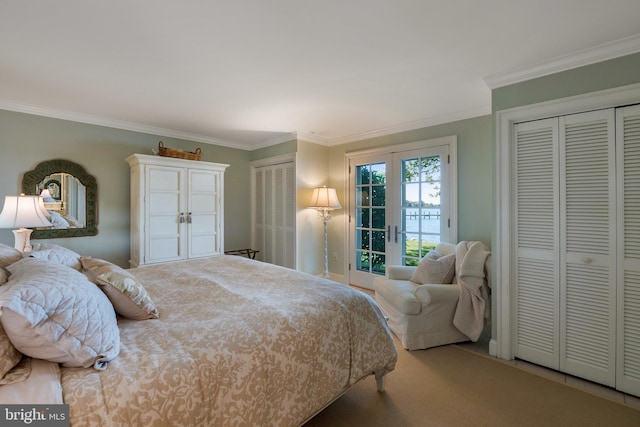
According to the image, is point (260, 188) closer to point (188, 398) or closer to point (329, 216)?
point (329, 216)

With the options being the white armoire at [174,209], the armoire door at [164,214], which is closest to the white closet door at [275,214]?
the white armoire at [174,209]

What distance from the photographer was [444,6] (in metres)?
1.58

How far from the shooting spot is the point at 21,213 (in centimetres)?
229

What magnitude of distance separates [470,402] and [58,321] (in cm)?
224

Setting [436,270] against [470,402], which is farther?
[436,270]

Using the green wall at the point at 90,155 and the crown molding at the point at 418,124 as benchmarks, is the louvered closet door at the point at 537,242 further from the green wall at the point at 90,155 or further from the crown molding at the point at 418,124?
the green wall at the point at 90,155

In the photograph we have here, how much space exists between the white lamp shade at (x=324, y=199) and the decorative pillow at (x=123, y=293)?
114 inches

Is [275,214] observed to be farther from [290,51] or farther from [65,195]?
[290,51]

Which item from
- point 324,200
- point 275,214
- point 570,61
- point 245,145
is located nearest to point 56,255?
point 324,200

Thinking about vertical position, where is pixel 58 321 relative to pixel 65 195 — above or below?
below

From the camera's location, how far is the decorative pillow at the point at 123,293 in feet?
4.37

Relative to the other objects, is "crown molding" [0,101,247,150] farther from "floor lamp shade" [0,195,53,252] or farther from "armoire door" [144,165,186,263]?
"floor lamp shade" [0,195,53,252]

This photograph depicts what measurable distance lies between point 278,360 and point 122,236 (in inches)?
134
